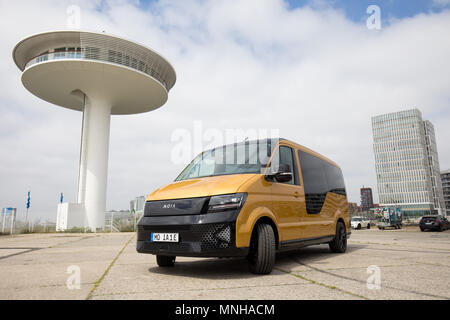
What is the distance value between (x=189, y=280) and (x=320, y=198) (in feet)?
11.5

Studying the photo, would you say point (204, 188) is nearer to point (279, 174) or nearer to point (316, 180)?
point (279, 174)

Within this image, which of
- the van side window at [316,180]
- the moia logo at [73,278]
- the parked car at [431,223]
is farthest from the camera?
the parked car at [431,223]

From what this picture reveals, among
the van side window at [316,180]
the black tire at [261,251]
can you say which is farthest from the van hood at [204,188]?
the van side window at [316,180]

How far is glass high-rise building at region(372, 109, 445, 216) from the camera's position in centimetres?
11362

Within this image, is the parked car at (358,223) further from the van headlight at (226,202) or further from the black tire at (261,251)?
the van headlight at (226,202)

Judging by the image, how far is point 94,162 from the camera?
27.9 meters

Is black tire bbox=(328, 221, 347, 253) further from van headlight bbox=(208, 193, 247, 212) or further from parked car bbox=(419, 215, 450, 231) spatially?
parked car bbox=(419, 215, 450, 231)

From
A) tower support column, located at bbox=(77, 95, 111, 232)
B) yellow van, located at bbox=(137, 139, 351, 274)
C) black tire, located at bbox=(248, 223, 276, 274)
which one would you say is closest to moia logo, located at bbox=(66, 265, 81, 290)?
yellow van, located at bbox=(137, 139, 351, 274)

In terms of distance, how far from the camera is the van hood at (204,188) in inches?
Result: 157

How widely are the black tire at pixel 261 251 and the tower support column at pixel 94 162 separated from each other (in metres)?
25.3

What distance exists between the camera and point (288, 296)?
2.84 metres

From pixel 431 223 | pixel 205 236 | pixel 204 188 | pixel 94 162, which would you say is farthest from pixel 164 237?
pixel 431 223

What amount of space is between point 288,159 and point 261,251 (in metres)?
1.95

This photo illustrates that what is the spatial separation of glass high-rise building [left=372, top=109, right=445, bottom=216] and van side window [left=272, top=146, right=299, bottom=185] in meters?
124
